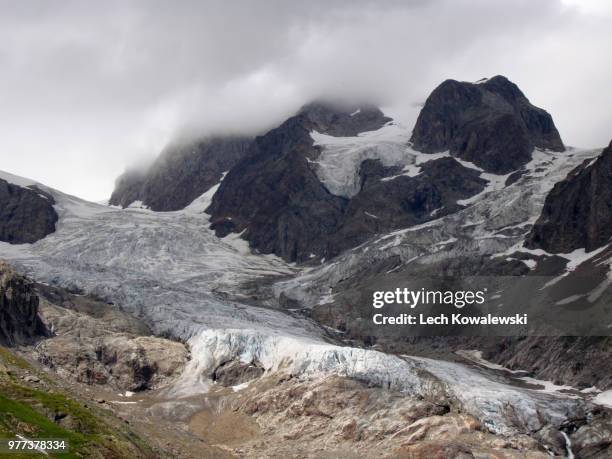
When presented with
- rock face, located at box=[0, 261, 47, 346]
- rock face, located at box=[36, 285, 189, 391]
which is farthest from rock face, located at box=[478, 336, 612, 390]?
rock face, located at box=[0, 261, 47, 346]

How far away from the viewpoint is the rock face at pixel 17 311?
14900 centimetres

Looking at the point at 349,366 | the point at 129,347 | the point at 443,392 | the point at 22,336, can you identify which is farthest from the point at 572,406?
the point at 22,336

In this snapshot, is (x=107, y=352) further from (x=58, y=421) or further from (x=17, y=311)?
(x=58, y=421)

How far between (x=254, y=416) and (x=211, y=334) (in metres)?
34.6

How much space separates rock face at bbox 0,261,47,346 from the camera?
149000 millimetres

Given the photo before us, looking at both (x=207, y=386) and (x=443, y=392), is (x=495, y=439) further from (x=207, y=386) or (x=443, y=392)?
(x=207, y=386)

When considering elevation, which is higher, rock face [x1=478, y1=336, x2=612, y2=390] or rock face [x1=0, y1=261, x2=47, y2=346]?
rock face [x1=478, y1=336, x2=612, y2=390]

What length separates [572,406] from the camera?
13062 centimetres

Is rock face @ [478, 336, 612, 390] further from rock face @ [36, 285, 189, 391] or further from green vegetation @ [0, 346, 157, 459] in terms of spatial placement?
green vegetation @ [0, 346, 157, 459]

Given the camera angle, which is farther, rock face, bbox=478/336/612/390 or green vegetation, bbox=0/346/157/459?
rock face, bbox=478/336/612/390

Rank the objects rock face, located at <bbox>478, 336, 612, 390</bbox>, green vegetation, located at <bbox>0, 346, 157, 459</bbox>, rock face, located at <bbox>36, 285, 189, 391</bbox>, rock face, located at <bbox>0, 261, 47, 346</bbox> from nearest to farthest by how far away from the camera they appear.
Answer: green vegetation, located at <bbox>0, 346, 157, 459</bbox>
rock face, located at <bbox>36, 285, 189, 391</bbox>
rock face, located at <bbox>0, 261, 47, 346</bbox>
rock face, located at <bbox>478, 336, 612, 390</bbox>

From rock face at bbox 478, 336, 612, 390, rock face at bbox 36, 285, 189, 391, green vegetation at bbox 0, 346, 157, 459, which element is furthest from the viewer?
rock face at bbox 478, 336, 612, 390

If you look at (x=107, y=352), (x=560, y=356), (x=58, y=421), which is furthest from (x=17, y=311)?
(x=560, y=356)

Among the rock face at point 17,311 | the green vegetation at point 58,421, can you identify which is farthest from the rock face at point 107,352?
the green vegetation at point 58,421
